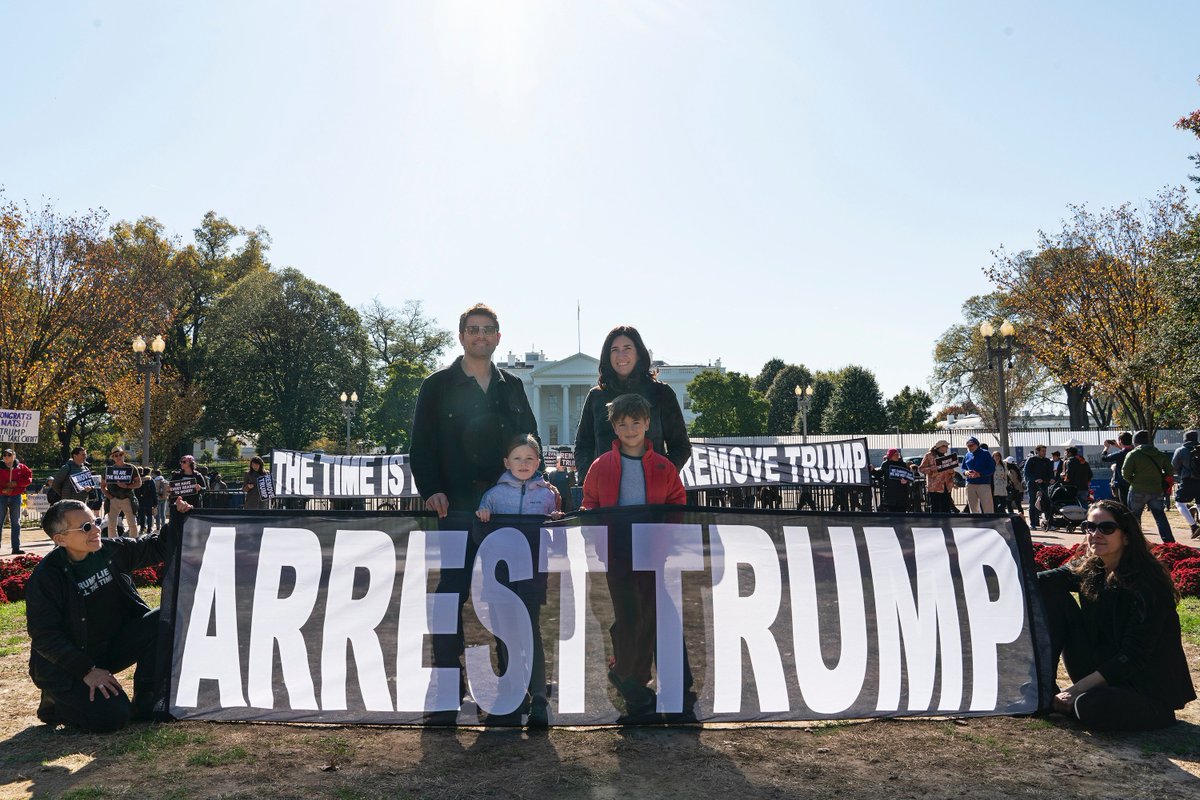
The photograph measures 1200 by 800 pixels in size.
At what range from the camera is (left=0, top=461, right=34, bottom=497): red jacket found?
1382cm

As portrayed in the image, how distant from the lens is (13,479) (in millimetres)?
13898

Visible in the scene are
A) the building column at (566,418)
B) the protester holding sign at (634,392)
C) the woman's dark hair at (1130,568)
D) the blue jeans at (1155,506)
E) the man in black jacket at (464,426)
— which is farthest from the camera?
the building column at (566,418)

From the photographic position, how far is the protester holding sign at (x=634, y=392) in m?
5.14

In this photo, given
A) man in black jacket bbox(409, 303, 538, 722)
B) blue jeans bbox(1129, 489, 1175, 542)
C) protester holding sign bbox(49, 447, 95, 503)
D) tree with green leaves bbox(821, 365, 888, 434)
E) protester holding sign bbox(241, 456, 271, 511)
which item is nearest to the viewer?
man in black jacket bbox(409, 303, 538, 722)

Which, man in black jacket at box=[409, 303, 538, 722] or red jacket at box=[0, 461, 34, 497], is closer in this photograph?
man in black jacket at box=[409, 303, 538, 722]

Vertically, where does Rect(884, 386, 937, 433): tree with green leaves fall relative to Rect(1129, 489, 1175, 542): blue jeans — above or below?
above

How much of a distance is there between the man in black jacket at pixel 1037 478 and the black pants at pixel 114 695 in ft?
53.4

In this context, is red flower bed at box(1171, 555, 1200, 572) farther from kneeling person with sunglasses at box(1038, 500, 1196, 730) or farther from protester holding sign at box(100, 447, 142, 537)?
protester holding sign at box(100, 447, 142, 537)

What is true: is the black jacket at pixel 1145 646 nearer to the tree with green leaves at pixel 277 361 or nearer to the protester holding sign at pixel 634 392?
the protester holding sign at pixel 634 392

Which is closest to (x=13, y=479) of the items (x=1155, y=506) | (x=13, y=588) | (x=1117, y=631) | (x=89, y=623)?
(x=13, y=588)

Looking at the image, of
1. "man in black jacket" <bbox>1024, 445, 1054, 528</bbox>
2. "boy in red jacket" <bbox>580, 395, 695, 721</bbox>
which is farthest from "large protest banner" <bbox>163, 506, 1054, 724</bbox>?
"man in black jacket" <bbox>1024, 445, 1054, 528</bbox>

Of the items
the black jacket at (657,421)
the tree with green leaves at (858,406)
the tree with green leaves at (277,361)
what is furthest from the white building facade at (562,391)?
the black jacket at (657,421)

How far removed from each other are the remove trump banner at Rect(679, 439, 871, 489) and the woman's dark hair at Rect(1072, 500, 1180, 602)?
12.9 m

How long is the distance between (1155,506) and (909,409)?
179 ft
